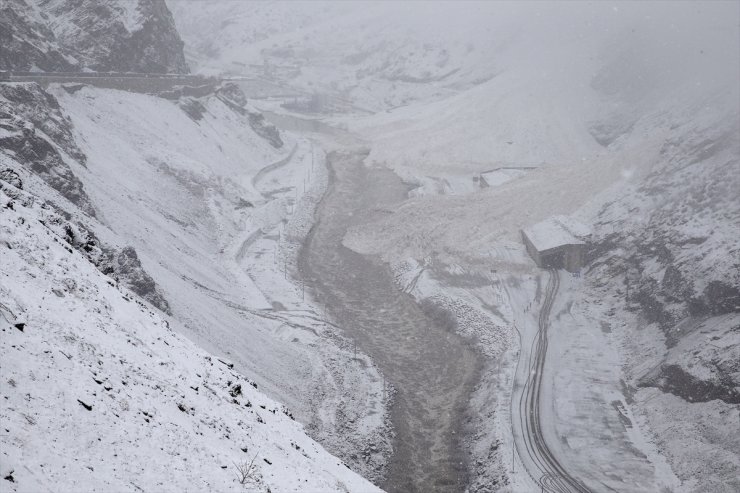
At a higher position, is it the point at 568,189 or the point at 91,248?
the point at 568,189

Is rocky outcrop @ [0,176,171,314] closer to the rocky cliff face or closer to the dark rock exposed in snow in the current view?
the rocky cliff face

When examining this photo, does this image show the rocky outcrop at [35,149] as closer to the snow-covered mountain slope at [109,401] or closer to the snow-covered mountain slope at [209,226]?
the snow-covered mountain slope at [209,226]

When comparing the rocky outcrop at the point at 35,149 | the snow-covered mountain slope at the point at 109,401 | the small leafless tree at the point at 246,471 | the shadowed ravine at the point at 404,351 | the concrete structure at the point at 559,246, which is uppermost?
the concrete structure at the point at 559,246

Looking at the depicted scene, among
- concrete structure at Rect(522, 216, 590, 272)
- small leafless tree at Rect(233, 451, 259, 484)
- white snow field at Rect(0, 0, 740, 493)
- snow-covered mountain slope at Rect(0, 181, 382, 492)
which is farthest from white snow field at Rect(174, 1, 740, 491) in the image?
small leafless tree at Rect(233, 451, 259, 484)

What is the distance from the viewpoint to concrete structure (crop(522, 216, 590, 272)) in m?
52.7

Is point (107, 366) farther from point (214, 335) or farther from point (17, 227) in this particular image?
point (214, 335)

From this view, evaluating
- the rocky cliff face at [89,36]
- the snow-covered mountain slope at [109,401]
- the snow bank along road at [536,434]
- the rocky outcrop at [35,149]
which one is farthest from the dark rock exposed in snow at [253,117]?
the snow-covered mountain slope at [109,401]

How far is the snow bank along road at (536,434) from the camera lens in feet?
95.5

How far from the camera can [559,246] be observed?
52469mm

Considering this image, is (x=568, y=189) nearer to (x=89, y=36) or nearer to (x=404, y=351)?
(x=404, y=351)

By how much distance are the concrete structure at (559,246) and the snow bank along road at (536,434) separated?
12077mm

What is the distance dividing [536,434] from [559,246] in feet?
80.8

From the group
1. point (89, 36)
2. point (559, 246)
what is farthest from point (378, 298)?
point (89, 36)

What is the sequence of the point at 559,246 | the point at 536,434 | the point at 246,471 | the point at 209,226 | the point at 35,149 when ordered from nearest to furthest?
1. the point at 246,471
2. the point at 536,434
3. the point at 35,149
4. the point at 559,246
5. the point at 209,226
